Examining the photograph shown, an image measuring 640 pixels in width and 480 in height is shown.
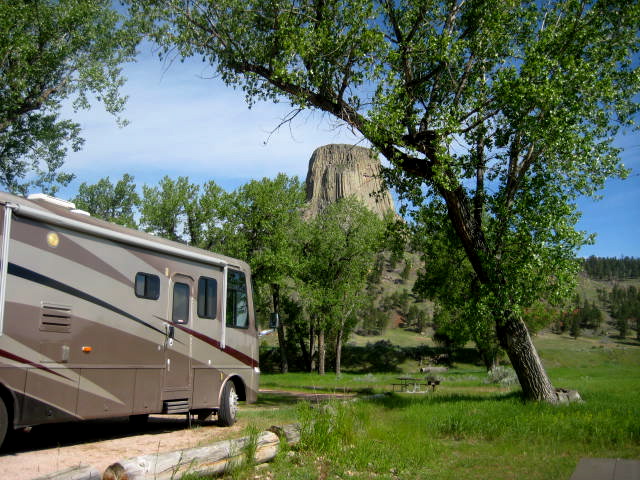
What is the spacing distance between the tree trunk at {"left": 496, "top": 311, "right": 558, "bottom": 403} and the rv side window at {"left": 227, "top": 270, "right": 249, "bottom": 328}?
5868 millimetres

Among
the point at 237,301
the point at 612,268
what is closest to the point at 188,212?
the point at 237,301

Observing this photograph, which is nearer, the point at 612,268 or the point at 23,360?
the point at 23,360

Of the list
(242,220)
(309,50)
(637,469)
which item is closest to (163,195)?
(242,220)

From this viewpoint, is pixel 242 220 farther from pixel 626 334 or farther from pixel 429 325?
pixel 626 334

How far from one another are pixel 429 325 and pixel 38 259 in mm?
70794

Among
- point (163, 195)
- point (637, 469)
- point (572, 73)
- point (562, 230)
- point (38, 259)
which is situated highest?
point (163, 195)

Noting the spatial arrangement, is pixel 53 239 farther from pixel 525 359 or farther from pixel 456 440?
pixel 525 359

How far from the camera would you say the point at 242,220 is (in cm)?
3178

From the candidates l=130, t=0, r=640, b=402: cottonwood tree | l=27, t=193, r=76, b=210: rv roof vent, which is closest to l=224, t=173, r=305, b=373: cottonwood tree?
l=130, t=0, r=640, b=402: cottonwood tree

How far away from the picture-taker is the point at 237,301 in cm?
1199

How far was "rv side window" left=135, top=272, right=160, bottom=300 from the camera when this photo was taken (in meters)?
9.62

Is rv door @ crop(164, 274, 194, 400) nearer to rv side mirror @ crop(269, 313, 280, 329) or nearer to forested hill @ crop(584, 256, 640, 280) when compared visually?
rv side mirror @ crop(269, 313, 280, 329)

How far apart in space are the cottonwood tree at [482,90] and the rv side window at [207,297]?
15.5ft

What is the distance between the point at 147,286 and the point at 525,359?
895 cm
